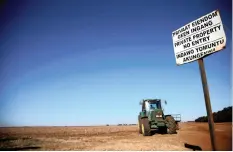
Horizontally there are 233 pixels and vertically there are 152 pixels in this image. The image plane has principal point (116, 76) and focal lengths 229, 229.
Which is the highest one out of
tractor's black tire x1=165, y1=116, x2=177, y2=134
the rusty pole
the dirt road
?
the rusty pole

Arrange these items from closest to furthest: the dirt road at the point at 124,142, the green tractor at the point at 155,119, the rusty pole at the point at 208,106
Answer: the rusty pole at the point at 208,106 < the dirt road at the point at 124,142 < the green tractor at the point at 155,119

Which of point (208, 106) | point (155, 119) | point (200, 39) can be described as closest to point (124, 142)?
point (155, 119)

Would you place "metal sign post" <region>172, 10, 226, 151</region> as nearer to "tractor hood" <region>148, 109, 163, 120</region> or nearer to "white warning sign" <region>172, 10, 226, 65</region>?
"white warning sign" <region>172, 10, 226, 65</region>

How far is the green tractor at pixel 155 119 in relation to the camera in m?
11.3

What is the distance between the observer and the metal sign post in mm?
2625

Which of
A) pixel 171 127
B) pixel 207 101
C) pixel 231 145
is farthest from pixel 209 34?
pixel 171 127

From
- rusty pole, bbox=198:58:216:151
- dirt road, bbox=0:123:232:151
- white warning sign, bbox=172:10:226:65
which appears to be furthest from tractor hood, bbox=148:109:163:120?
rusty pole, bbox=198:58:216:151

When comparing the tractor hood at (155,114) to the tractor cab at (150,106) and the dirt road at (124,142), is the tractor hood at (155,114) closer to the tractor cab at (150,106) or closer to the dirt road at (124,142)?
the tractor cab at (150,106)

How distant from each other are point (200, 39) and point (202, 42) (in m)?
0.05

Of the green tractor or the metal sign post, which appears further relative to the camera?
the green tractor

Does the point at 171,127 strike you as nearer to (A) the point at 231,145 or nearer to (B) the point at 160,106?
(B) the point at 160,106

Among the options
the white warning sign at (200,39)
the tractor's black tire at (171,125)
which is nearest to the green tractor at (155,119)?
the tractor's black tire at (171,125)

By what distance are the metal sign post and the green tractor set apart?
28.4 feet

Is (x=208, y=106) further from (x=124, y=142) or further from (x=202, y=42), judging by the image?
(x=124, y=142)
